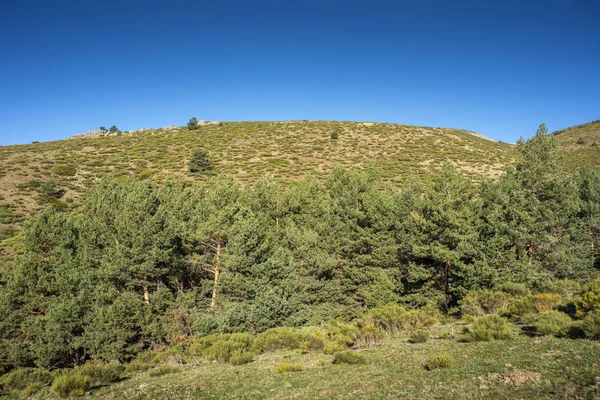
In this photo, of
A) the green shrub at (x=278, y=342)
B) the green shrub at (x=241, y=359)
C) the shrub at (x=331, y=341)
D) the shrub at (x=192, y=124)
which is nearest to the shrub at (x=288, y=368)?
the green shrub at (x=241, y=359)

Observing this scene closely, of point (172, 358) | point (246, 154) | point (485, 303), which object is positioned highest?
point (246, 154)

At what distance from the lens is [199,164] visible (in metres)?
57.4

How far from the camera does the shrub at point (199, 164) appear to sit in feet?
185

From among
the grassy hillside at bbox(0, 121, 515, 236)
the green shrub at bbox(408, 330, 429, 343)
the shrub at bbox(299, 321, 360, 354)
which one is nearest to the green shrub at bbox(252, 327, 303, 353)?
the shrub at bbox(299, 321, 360, 354)

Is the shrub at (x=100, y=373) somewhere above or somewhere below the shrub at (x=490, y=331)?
below

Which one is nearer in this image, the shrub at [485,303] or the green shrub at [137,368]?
the green shrub at [137,368]

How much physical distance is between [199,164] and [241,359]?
48.7m

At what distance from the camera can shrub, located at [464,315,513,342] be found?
37.5 feet

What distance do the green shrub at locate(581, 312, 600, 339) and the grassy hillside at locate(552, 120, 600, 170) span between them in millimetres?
54177

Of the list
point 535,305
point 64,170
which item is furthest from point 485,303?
point 64,170

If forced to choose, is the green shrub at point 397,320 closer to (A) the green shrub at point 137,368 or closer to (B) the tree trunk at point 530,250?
(B) the tree trunk at point 530,250

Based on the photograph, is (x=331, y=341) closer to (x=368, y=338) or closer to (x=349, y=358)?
(x=368, y=338)

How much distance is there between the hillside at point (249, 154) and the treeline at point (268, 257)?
24293 millimetres

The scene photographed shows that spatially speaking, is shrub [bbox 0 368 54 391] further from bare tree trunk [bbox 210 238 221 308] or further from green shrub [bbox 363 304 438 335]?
green shrub [bbox 363 304 438 335]
